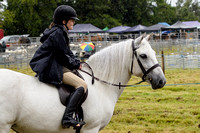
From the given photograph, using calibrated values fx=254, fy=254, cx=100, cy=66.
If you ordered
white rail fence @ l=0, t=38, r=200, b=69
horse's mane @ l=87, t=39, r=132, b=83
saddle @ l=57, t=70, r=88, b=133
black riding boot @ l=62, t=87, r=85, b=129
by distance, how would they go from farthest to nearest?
1. white rail fence @ l=0, t=38, r=200, b=69
2. horse's mane @ l=87, t=39, r=132, b=83
3. saddle @ l=57, t=70, r=88, b=133
4. black riding boot @ l=62, t=87, r=85, b=129

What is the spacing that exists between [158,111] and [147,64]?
3840mm

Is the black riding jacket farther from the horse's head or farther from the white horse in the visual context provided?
the horse's head

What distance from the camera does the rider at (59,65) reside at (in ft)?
11.1

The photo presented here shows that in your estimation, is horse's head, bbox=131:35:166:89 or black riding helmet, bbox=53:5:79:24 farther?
horse's head, bbox=131:35:166:89

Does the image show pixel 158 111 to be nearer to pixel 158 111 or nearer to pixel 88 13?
pixel 158 111

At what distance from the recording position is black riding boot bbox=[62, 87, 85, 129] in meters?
3.35

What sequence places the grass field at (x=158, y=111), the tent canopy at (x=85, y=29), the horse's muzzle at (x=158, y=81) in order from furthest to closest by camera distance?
1. the tent canopy at (x=85, y=29)
2. the grass field at (x=158, y=111)
3. the horse's muzzle at (x=158, y=81)

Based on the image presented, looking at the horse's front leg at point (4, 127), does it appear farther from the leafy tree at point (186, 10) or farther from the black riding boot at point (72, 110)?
the leafy tree at point (186, 10)

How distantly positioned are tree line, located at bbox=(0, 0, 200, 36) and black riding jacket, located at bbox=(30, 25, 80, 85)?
1132 inches

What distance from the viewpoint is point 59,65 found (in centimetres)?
350

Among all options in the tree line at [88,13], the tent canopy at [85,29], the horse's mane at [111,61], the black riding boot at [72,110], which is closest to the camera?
the black riding boot at [72,110]

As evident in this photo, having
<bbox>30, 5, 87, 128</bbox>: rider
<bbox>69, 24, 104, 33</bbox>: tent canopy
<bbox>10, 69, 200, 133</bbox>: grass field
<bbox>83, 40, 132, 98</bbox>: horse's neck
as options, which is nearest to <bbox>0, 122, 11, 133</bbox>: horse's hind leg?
<bbox>30, 5, 87, 128</bbox>: rider

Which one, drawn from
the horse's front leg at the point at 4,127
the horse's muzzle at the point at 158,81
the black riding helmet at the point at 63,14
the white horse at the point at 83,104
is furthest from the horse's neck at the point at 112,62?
the horse's front leg at the point at 4,127

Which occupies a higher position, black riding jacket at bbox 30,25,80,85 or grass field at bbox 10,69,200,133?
black riding jacket at bbox 30,25,80,85
